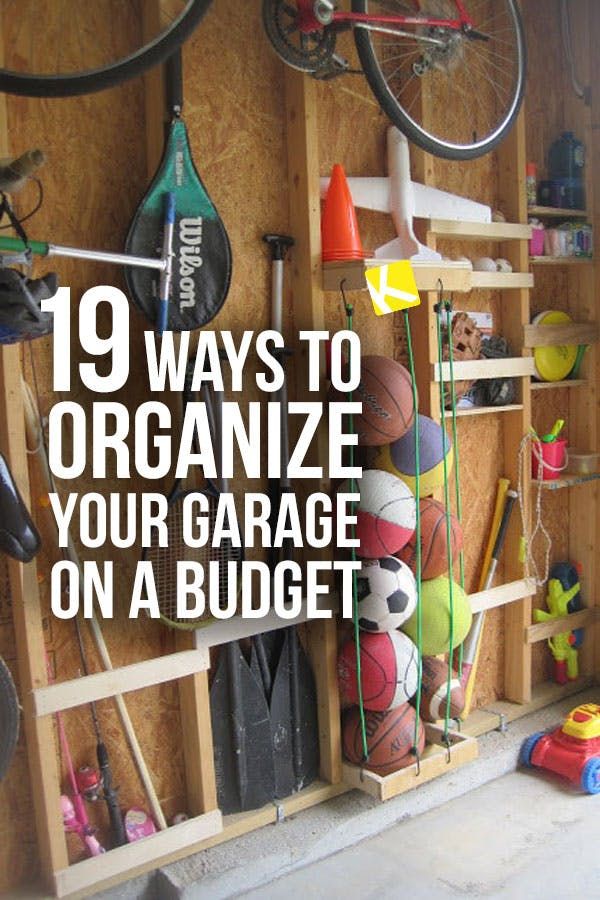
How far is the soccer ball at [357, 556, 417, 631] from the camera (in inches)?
113

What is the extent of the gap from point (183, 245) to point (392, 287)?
67cm

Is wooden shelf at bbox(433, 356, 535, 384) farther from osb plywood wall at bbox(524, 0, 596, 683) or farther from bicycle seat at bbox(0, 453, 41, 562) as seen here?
bicycle seat at bbox(0, 453, 41, 562)

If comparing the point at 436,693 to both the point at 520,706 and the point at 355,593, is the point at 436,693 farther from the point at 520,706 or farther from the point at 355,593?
the point at 520,706

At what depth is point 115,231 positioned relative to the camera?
2611 millimetres

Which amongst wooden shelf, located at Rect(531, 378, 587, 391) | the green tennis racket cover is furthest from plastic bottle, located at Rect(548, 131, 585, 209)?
the green tennis racket cover

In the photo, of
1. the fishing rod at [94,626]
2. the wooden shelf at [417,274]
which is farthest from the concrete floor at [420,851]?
the wooden shelf at [417,274]

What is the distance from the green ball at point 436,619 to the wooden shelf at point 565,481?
2.69 feet

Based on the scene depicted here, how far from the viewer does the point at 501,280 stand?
345cm

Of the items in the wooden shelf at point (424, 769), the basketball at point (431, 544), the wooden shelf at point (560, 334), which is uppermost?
the wooden shelf at point (560, 334)

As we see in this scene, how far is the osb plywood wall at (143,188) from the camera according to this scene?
99.4 inches

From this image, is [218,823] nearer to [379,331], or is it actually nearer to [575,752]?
[575,752]

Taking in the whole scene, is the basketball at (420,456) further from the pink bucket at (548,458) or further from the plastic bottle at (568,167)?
the plastic bottle at (568,167)

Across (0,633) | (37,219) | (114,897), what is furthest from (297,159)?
(114,897)

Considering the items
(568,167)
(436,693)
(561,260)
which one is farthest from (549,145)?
(436,693)
